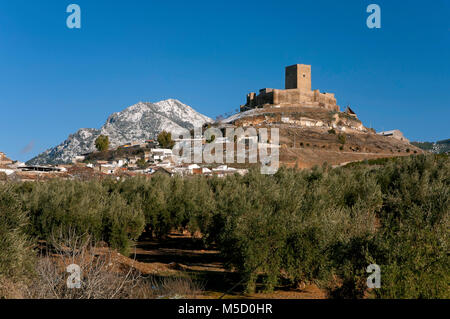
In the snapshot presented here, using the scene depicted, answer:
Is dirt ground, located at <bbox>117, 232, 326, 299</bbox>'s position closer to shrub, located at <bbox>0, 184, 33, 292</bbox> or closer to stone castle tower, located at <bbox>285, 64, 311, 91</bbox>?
shrub, located at <bbox>0, 184, 33, 292</bbox>

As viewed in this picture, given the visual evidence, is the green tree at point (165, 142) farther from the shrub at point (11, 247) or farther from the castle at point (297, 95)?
the shrub at point (11, 247)

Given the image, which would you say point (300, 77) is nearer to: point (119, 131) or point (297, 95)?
point (297, 95)

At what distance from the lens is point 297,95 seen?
11762 centimetres

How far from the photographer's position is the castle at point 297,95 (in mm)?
117625

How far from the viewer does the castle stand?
117625 millimetres

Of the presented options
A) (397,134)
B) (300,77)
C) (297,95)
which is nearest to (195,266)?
(297,95)

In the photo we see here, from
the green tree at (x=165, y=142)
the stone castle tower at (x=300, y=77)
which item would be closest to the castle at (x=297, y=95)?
the stone castle tower at (x=300, y=77)

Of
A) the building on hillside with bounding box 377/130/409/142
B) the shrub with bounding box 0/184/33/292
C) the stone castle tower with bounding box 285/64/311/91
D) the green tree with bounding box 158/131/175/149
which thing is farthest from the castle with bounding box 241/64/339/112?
the shrub with bounding box 0/184/33/292

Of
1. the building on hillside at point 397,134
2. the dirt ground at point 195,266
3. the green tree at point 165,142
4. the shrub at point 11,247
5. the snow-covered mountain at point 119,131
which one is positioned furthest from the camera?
the snow-covered mountain at point 119,131

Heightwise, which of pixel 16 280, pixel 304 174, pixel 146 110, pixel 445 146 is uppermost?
pixel 146 110
